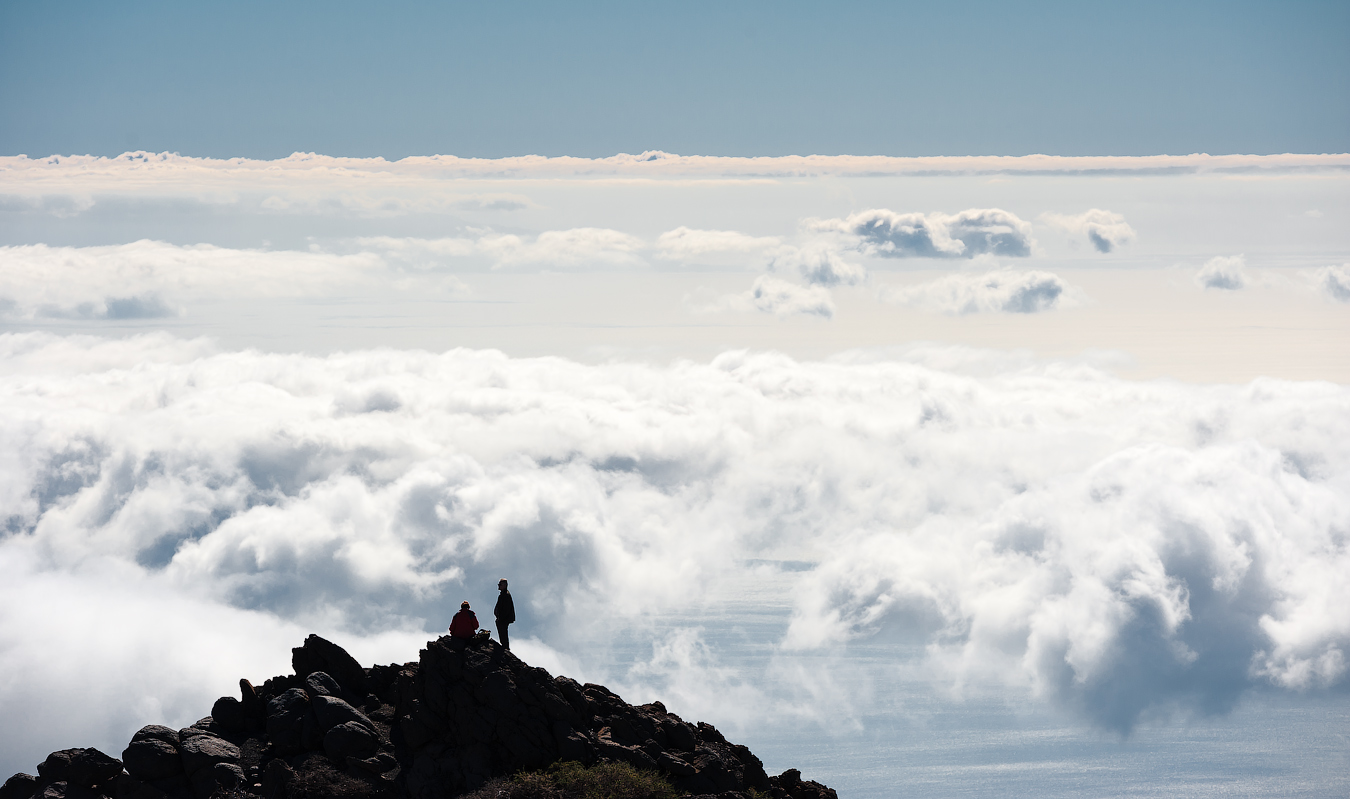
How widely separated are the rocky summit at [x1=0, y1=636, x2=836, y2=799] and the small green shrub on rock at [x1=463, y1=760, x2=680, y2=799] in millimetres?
1106

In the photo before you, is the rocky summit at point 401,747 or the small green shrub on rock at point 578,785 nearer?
the small green shrub on rock at point 578,785

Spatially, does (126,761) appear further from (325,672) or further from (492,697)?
(492,697)

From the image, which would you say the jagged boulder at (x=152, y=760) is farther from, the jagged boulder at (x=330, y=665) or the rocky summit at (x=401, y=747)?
the jagged boulder at (x=330, y=665)

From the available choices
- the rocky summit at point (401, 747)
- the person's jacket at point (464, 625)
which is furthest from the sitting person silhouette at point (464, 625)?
the rocky summit at point (401, 747)

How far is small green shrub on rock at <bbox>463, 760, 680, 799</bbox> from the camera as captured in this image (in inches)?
1959

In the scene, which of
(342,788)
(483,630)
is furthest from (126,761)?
(483,630)

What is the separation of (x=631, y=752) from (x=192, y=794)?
75.8 ft

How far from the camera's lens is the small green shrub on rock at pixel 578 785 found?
163ft

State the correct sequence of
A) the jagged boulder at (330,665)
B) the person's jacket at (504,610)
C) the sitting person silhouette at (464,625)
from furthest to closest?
1. the jagged boulder at (330,665)
2. the sitting person silhouette at (464,625)
3. the person's jacket at (504,610)

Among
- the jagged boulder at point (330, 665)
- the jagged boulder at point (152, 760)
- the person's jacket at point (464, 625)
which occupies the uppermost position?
the person's jacket at point (464, 625)

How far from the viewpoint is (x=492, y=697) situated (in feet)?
171

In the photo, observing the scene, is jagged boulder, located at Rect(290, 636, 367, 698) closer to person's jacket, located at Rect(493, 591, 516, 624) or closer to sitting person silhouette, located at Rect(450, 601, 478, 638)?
sitting person silhouette, located at Rect(450, 601, 478, 638)

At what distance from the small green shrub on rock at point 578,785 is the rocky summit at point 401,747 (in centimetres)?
111

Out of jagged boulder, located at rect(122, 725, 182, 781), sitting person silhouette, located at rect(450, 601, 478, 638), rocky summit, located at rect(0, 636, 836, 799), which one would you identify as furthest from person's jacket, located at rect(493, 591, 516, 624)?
jagged boulder, located at rect(122, 725, 182, 781)
